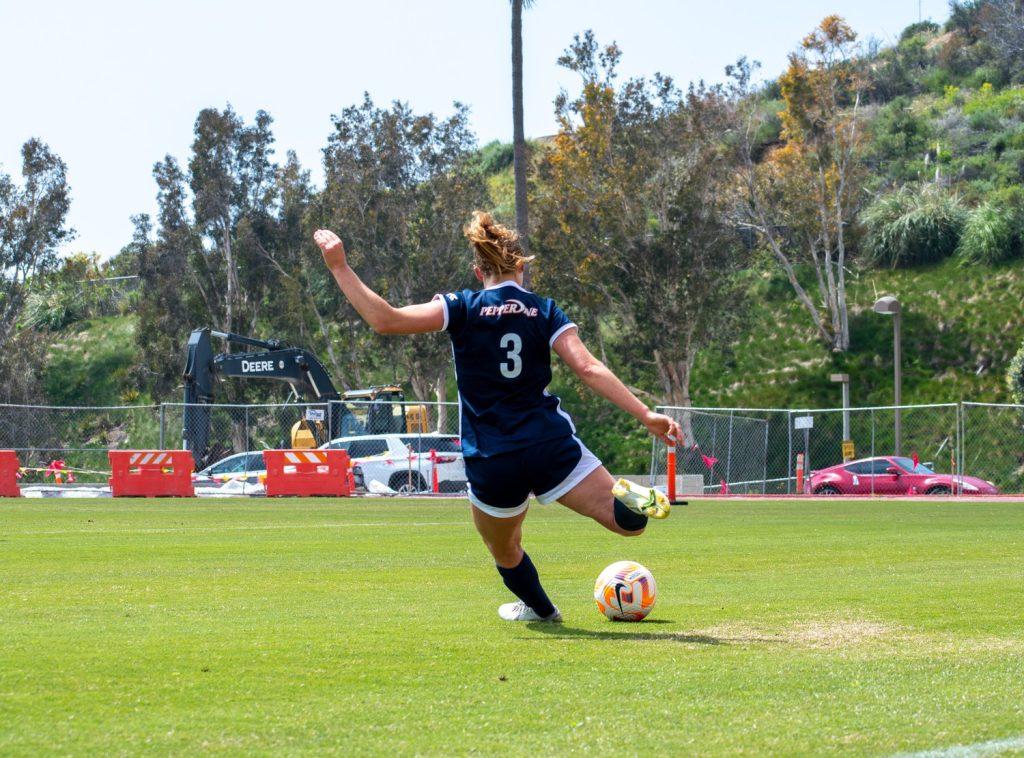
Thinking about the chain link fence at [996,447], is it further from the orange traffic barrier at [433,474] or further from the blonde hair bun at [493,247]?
the blonde hair bun at [493,247]

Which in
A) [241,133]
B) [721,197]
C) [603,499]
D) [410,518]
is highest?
[241,133]

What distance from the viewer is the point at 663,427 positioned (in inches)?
237

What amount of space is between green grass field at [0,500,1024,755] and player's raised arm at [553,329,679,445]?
97 centimetres

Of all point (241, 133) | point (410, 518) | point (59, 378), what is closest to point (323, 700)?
point (410, 518)

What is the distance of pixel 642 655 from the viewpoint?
562cm

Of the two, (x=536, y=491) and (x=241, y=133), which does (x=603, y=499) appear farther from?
(x=241, y=133)

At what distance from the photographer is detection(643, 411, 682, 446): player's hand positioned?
233 inches

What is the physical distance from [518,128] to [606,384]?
3165 cm

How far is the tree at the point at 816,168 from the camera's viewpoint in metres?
46.2

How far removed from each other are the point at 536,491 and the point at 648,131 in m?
40.0

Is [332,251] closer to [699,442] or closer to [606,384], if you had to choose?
[606,384]

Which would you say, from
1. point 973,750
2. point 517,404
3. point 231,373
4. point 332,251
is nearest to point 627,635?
point 517,404

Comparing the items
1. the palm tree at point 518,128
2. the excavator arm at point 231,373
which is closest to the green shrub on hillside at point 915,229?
the palm tree at point 518,128

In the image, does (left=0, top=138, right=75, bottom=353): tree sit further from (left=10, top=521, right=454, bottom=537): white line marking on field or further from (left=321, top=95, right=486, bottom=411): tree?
(left=10, top=521, right=454, bottom=537): white line marking on field
